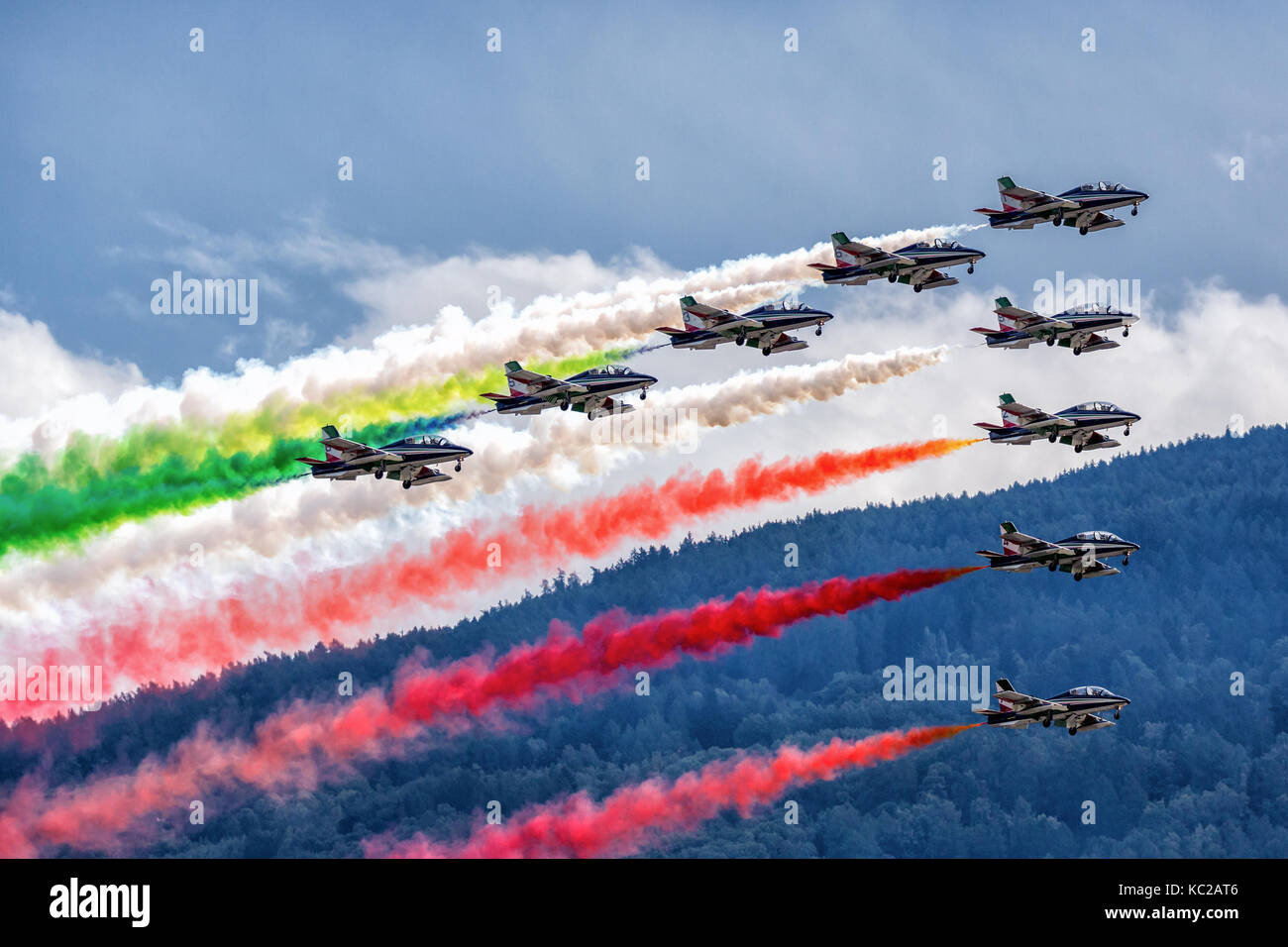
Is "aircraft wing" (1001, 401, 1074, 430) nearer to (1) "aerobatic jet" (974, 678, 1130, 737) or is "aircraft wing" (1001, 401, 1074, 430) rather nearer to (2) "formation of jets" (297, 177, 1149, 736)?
(2) "formation of jets" (297, 177, 1149, 736)

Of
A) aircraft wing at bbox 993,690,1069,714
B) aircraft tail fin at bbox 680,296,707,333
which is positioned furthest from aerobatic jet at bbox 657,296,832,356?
aircraft wing at bbox 993,690,1069,714

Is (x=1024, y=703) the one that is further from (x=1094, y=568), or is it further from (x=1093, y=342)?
(x=1093, y=342)

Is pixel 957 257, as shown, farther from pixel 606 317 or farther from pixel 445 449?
pixel 445 449

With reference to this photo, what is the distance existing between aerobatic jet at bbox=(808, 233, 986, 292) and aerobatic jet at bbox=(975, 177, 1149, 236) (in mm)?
4015

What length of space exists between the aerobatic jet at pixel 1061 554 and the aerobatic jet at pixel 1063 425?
20.6ft

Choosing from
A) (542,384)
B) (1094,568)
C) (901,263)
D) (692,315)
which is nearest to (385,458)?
(542,384)

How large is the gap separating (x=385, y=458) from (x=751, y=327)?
2503cm

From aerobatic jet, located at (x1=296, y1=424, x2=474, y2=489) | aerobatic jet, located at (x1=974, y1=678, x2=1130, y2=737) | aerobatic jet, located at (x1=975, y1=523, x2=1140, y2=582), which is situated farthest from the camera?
aerobatic jet, located at (x1=974, y1=678, x2=1130, y2=737)

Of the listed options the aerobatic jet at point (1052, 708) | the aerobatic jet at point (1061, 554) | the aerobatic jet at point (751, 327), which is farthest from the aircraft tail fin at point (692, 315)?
the aerobatic jet at point (1052, 708)

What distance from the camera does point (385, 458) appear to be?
128125mm

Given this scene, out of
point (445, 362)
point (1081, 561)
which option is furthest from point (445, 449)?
point (1081, 561)

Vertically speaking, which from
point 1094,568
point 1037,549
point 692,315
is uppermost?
point 692,315

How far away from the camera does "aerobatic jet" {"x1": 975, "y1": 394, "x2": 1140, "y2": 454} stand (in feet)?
451
